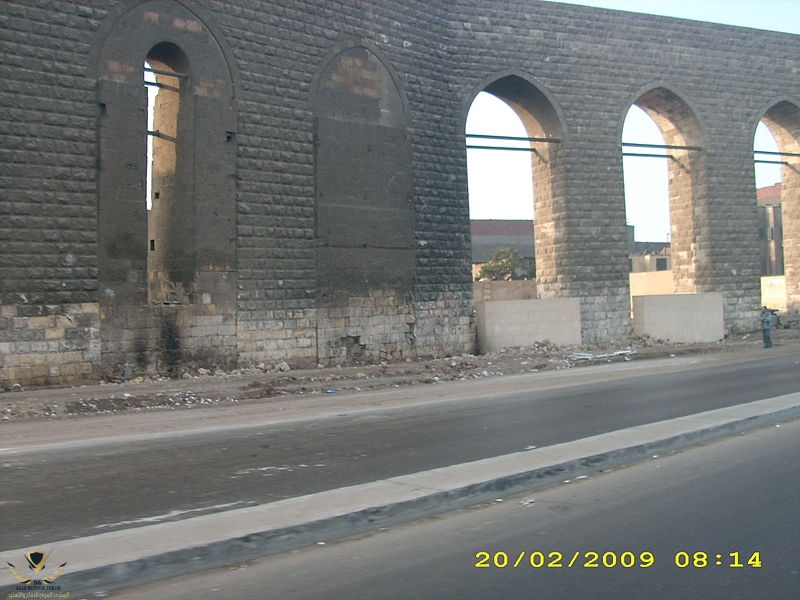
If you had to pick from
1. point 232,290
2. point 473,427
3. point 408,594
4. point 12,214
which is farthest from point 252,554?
point 232,290

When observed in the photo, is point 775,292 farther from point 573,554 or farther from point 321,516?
point 321,516

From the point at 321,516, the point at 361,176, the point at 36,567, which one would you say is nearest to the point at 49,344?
the point at 361,176

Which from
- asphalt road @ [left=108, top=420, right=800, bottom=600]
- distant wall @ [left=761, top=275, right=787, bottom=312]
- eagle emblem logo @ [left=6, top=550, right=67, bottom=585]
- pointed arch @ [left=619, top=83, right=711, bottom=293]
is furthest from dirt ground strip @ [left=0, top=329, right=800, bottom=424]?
distant wall @ [left=761, top=275, right=787, bottom=312]

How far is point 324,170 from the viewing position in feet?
67.4

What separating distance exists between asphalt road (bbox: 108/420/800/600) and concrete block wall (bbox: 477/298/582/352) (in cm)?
1650

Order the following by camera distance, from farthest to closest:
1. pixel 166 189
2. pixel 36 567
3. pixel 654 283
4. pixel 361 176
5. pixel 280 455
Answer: pixel 654 283
pixel 361 176
pixel 166 189
pixel 280 455
pixel 36 567

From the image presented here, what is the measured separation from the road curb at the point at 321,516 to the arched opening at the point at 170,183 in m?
12.3

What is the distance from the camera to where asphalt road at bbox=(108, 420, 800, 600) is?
455 cm

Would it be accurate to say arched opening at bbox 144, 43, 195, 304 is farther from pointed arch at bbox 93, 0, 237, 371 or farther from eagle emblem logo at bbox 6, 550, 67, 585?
eagle emblem logo at bbox 6, 550, 67, 585

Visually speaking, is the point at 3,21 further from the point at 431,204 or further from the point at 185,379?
the point at 431,204

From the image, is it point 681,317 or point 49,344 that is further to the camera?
point 681,317

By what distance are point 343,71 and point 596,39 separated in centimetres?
1026

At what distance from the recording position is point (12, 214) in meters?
15.4

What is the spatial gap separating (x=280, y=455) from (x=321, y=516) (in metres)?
3.06
